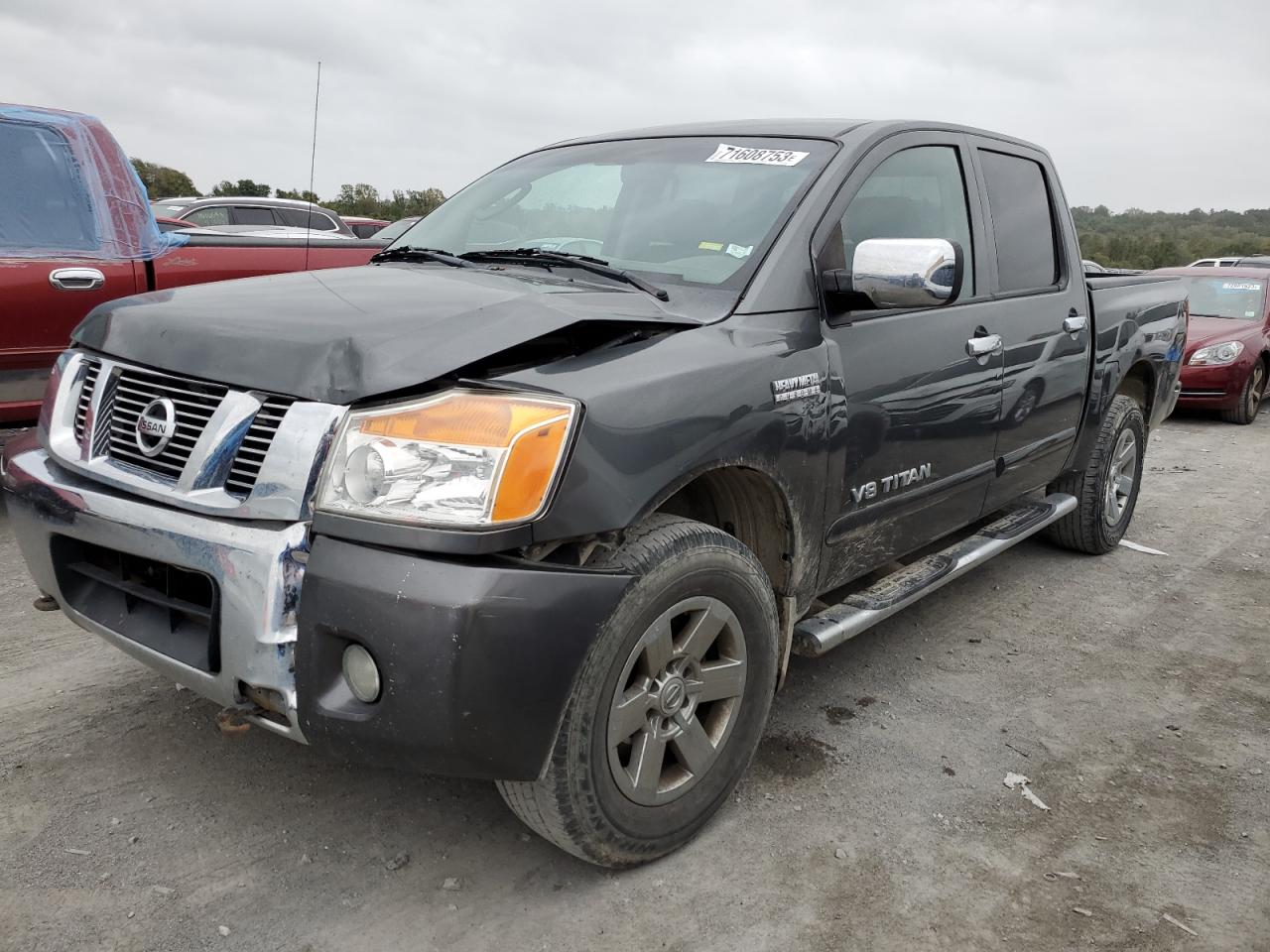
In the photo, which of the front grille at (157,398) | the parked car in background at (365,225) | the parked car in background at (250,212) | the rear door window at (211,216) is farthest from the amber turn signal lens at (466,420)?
the parked car in background at (365,225)

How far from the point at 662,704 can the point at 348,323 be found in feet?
3.53

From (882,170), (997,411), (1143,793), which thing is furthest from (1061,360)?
(1143,793)

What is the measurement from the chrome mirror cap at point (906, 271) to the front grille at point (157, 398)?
5.10 feet

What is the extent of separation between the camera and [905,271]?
2.55m

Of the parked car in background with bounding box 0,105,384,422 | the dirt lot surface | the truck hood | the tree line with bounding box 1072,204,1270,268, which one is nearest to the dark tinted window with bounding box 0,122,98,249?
the parked car in background with bounding box 0,105,384,422

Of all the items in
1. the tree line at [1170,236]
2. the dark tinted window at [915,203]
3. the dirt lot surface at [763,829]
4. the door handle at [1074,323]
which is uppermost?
the tree line at [1170,236]

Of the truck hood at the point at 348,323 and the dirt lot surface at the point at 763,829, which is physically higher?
the truck hood at the point at 348,323

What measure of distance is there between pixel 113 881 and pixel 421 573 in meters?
1.10

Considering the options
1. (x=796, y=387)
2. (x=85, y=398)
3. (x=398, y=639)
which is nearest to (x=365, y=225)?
(x=85, y=398)

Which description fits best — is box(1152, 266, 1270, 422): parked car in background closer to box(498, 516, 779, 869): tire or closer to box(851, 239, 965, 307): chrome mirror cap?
box(851, 239, 965, 307): chrome mirror cap

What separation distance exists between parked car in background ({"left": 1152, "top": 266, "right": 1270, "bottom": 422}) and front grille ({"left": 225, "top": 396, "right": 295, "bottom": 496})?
8.74m

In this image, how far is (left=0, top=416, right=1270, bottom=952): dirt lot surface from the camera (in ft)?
7.26

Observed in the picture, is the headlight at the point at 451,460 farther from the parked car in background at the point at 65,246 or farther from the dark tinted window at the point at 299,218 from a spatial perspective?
the dark tinted window at the point at 299,218

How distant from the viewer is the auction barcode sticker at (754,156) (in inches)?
118
